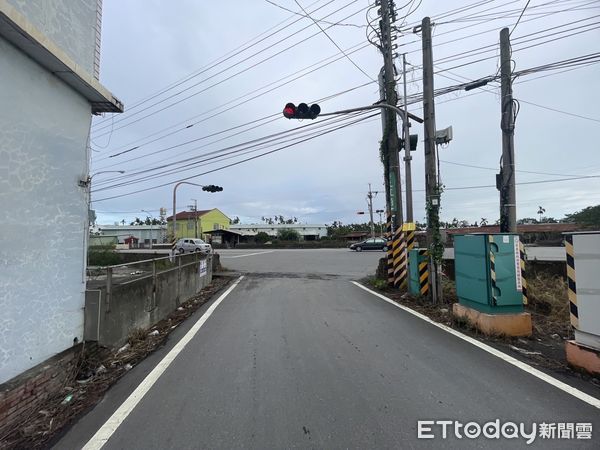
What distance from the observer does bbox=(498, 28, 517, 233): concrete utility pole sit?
9.52 meters

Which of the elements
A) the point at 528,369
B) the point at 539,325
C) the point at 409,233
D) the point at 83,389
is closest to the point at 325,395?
the point at 528,369

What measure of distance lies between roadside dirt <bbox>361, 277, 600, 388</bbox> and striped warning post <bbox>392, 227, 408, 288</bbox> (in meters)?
0.84

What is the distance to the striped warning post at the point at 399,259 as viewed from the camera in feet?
39.0

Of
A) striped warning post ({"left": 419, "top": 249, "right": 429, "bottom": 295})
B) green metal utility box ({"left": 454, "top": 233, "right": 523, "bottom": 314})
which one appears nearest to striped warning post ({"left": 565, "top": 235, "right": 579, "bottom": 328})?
green metal utility box ({"left": 454, "top": 233, "right": 523, "bottom": 314})

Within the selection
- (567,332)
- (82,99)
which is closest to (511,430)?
(567,332)

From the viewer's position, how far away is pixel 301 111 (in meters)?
9.69

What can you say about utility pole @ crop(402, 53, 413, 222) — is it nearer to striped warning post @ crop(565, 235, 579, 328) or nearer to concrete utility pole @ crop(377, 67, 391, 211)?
concrete utility pole @ crop(377, 67, 391, 211)

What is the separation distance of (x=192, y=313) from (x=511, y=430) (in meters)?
7.34

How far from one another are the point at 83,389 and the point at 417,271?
8134 millimetres

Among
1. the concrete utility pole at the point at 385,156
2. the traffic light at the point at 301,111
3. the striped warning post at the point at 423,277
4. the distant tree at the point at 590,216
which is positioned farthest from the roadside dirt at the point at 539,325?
the distant tree at the point at 590,216

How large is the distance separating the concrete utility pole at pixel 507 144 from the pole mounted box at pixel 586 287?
16.4 feet

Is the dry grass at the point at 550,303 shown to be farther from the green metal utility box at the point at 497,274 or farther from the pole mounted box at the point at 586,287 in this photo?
the pole mounted box at the point at 586,287

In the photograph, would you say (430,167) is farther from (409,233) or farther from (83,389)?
(83,389)

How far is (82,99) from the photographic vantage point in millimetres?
5117
